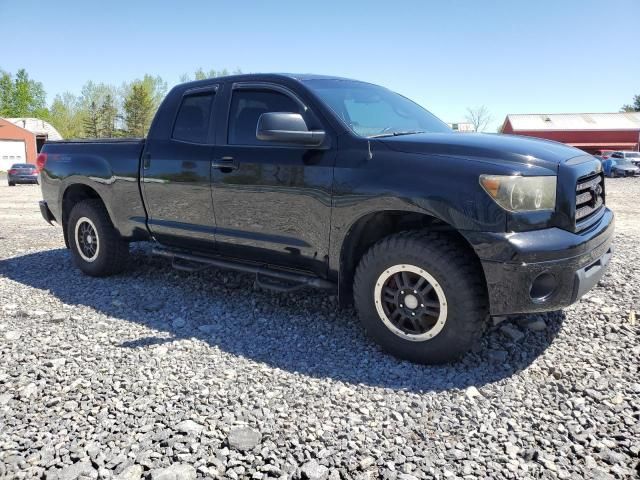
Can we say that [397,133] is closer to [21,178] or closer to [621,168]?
[21,178]

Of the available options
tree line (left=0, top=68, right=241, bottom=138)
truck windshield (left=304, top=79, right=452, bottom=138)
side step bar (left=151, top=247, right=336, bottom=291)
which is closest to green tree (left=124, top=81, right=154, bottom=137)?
tree line (left=0, top=68, right=241, bottom=138)

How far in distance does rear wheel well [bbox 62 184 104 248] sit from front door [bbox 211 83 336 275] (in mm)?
2173

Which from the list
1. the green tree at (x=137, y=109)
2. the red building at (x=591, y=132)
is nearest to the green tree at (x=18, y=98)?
the green tree at (x=137, y=109)

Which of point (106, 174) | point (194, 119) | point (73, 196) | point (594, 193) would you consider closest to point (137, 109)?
point (73, 196)

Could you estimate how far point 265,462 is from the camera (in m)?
2.38

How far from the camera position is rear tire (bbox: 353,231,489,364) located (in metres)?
3.10

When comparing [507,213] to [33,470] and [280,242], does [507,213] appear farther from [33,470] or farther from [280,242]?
[33,470]

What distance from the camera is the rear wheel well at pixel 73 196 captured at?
219 inches

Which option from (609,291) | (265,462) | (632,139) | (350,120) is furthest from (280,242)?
(632,139)

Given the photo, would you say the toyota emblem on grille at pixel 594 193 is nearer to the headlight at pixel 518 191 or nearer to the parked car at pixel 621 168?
the headlight at pixel 518 191

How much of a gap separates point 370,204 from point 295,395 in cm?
130

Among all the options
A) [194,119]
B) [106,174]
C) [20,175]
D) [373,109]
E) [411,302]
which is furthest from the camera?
[20,175]

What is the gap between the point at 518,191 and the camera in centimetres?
292

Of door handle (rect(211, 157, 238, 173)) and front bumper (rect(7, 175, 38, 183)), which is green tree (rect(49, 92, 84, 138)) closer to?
front bumper (rect(7, 175, 38, 183))
